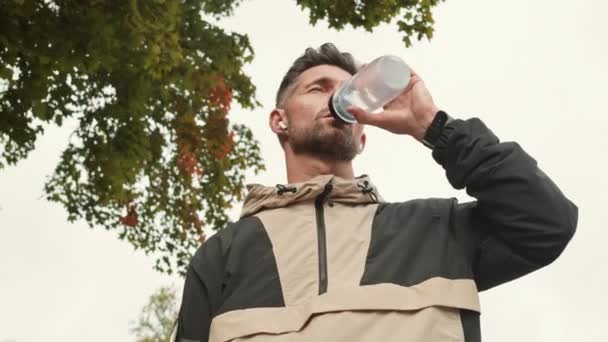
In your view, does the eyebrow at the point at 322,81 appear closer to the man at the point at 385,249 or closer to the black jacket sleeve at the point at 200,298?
the man at the point at 385,249

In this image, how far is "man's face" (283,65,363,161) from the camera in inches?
131

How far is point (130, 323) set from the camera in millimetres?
38625

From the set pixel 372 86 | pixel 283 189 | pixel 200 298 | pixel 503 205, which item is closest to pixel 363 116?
pixel 283 189

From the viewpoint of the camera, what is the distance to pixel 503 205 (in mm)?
2707

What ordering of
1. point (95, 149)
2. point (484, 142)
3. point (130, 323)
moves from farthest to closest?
point (130, 323) < point (95, 149) < point (484, 142)

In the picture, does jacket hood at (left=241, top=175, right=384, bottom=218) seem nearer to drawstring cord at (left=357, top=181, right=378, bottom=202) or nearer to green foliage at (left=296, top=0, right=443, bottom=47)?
drawstring cord at (left=357, top=181, right=378, bottom=202)

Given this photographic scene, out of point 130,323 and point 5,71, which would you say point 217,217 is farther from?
point 130,323

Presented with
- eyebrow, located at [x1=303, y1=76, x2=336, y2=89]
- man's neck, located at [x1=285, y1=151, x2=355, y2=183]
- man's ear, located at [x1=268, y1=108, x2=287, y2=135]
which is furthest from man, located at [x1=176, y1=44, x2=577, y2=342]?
eyebrow, located at [x1=303, y1=76, x2=336, y2=89]

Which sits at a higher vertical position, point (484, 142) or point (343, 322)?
point (484, 142)

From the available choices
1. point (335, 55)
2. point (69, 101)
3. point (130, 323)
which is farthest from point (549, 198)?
point (130, 323)

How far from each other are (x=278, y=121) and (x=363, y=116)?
662 millimetres

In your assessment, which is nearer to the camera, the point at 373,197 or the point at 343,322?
the point at 343,322

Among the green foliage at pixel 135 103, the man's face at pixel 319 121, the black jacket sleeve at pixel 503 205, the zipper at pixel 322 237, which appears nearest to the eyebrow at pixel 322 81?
the man's face at pixel 319 121

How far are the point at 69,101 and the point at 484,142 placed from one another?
9.69 m
